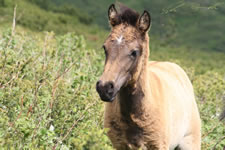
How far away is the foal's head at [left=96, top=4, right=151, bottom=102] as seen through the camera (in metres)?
4.01

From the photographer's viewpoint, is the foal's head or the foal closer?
the foal's head

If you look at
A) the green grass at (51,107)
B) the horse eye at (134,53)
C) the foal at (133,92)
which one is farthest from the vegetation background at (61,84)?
the horse eye at (134,53)

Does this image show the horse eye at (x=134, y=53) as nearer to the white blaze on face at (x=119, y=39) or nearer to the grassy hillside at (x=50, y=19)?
the white blaze on face at (x=119, y=39)

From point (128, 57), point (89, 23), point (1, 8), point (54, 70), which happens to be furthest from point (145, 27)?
point (89, 23)

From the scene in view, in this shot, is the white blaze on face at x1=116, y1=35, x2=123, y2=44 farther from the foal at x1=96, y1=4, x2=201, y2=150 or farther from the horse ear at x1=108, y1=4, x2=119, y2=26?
the horse ear at x1=108, y1=4, x2=119, y2=26

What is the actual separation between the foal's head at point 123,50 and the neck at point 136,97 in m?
0.09

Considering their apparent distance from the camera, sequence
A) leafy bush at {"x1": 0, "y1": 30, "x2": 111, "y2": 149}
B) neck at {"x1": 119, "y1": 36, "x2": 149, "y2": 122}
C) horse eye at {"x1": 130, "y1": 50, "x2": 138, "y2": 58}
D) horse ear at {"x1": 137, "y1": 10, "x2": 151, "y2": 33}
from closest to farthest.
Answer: leafy bush at {"x1": 0, "y1": 30, "x2": 111, "y2": 149}, horse eye at {"x1": 130, "y1": 50, "x2": 138, "y2": 58}, horse ear at {"x1": 137, "y1": 10, "x2": 151, "y2": 33}, neck at {"x1": 119, "y1": 36, "x2": 149, "y2": 122}

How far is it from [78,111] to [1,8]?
72.1ft

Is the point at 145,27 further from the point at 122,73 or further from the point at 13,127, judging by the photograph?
the point at 13,127

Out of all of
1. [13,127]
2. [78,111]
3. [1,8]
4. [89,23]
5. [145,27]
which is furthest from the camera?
[89,23]

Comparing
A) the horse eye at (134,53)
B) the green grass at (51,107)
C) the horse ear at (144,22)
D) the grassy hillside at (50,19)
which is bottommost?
the green grass at (51,107)

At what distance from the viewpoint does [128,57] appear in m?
4.27

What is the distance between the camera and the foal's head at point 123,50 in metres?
4.01

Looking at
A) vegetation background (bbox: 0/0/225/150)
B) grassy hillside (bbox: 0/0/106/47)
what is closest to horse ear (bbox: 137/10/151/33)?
vegetation background (bbox: 0/0/225/150)
